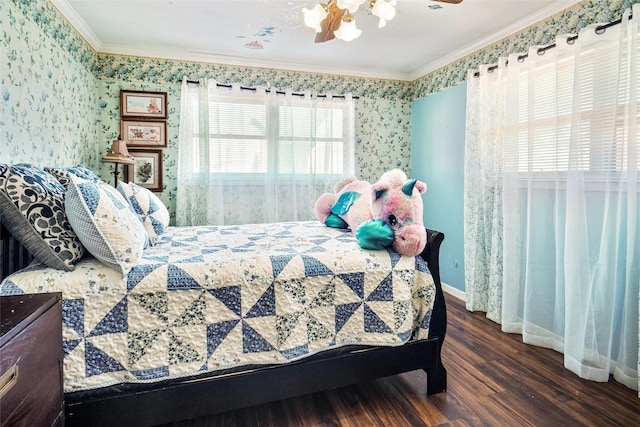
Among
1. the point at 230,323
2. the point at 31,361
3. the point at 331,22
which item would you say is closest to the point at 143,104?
the point at 331,22

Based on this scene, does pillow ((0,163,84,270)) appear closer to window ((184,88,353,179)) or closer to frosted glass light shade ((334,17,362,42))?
frosted glass light shade ((334,17,362,42))

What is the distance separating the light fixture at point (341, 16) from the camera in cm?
155

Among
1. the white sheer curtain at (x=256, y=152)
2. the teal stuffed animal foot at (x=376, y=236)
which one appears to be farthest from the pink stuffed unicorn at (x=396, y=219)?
the white sheer curtain at (x=256, y=152)

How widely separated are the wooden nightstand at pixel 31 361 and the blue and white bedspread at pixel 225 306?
0.46 ft

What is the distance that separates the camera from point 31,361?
3.38 feet

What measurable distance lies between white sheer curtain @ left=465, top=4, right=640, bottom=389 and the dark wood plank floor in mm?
211

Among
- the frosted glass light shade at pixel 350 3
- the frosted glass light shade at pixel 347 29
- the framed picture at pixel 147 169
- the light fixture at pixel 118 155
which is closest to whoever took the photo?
the frosted glass light shade at pixel 350 3

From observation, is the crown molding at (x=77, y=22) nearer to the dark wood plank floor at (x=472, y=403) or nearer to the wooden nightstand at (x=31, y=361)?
the wooden nightstand at (x=31, y=361)

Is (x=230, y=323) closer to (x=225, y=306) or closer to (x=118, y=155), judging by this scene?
(x=225, y=306)

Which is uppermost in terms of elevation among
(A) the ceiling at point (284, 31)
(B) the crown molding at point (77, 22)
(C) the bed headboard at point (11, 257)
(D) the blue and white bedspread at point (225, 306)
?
(A) the ceiling at point (284, 31)

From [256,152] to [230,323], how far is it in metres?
2.44

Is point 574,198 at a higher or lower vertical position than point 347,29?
lower

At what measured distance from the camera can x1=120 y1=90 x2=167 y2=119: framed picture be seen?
11.0 ft

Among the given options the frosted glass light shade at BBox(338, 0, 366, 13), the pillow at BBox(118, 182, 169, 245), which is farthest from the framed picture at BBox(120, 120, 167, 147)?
the frosted glass light shade at BBox(338, 0, 366, 13)
